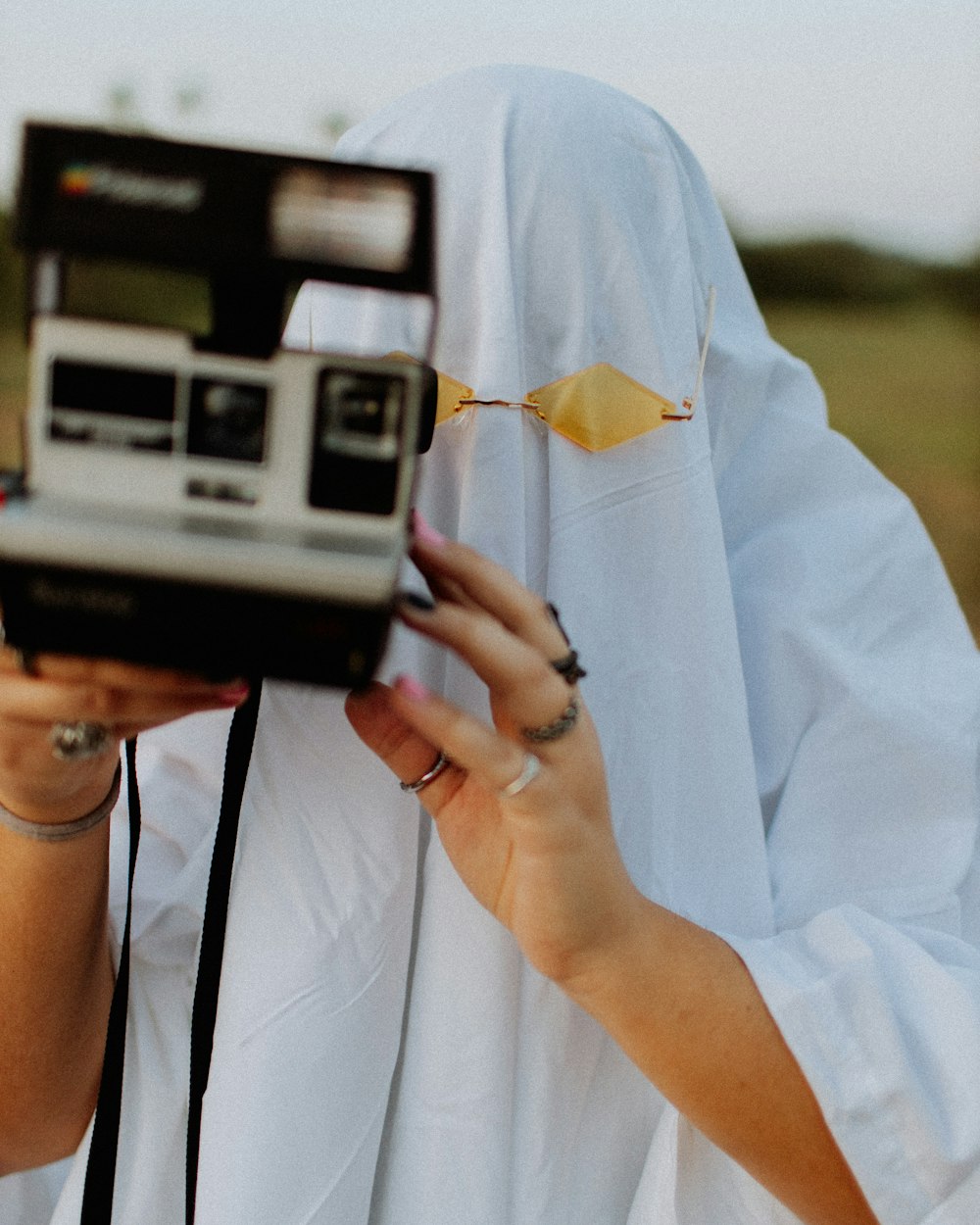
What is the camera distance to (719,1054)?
1.14 m

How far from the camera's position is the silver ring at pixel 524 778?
1024mm

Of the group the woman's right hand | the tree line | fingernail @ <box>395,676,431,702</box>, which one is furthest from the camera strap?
the tree line

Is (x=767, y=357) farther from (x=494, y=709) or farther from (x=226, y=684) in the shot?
(x=226, y=684)

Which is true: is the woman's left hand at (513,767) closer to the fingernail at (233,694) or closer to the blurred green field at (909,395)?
the fingernail at (233,694)

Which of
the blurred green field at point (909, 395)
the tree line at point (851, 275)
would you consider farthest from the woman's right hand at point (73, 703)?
the tree line at point (851, 275)

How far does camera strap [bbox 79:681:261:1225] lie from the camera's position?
123 cm

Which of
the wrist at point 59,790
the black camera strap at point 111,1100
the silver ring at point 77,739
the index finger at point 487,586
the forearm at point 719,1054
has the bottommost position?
the black camera strap at point 111,1100

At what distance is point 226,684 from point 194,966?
0.51 meters

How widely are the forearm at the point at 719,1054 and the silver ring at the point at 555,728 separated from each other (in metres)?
0.21

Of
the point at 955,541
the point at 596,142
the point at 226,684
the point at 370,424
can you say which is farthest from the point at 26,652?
the point at 955,541

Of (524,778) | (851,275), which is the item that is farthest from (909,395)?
(524,778)

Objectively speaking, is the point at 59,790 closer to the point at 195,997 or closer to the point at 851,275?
the point at 195,997

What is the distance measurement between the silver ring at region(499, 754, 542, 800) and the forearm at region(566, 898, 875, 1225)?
7.8 inches

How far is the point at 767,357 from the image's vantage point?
1.45 m
